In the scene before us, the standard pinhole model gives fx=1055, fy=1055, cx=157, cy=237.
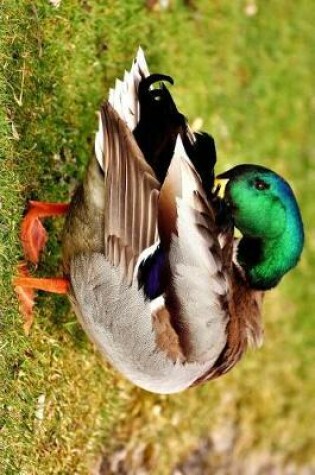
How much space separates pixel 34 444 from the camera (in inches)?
160

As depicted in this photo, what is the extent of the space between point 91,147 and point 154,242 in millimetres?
1392

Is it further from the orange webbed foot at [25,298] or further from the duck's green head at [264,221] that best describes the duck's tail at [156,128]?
the orange webbed foot at [25,298]

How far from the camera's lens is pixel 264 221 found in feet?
13.3

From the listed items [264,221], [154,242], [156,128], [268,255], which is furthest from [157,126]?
[268,255]

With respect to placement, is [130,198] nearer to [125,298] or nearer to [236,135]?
[125,298]

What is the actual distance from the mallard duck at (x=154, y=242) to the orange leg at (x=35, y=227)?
13mm

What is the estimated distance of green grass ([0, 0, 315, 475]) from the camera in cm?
404

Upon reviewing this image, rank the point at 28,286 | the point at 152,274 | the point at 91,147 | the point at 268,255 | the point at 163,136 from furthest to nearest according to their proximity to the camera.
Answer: the point at 91,147, the point at 268,255, the point at 28,286, the point at 163,136, the point at 152,274

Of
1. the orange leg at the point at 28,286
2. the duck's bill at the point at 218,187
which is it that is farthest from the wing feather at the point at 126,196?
the orange leg at the point at 28,286

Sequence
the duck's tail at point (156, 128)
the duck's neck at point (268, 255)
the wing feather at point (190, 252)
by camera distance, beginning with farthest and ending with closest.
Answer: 1. the duck's neck at point (268, 255)
2. the duck's tail at point (156, 128)
3. the wing feather at point (190, 252)

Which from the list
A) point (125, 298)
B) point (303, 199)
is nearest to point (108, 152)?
point (125, 298)

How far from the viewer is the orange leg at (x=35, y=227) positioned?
4016 mm

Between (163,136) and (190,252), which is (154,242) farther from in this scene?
(163,136)

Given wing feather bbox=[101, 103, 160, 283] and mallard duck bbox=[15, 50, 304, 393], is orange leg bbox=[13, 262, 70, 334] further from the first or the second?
wing feather bbox=[101, 103, 160, 283]
